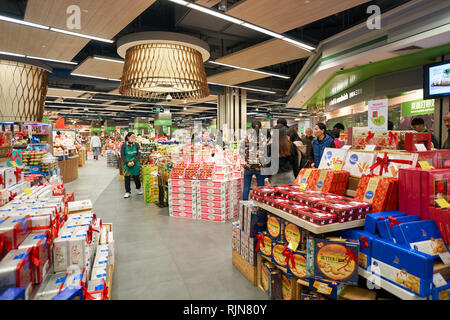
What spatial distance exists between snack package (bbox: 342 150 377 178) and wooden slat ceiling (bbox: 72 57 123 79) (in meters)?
6.63

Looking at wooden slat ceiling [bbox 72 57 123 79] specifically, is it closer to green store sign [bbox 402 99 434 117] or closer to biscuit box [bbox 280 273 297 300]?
biscuit box [bbox 280 273 297 300]

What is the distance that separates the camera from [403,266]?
1.45 m

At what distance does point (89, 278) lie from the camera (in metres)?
2.23

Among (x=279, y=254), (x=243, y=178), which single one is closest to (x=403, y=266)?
(x=279, y=254)

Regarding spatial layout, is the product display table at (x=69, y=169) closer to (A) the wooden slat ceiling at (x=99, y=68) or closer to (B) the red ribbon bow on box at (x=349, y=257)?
(A) the wooden slat ceiling at (x=99, y=68)

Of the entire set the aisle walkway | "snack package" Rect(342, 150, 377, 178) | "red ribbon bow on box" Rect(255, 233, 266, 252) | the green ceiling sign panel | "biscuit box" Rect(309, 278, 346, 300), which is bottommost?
the aisle walkway

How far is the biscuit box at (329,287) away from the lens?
177 cm

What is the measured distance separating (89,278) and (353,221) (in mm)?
2194

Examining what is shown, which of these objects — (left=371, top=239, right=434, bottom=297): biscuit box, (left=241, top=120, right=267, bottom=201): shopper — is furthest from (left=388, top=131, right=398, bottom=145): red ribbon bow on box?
(left=241, top=120, right=267, bottom=201): shopper

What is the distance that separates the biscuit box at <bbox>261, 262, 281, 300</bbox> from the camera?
2.30 metres

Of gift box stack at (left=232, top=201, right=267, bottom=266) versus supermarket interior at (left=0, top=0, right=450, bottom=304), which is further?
gift box stack at (left=232, top=201, right=267, bottom=266)

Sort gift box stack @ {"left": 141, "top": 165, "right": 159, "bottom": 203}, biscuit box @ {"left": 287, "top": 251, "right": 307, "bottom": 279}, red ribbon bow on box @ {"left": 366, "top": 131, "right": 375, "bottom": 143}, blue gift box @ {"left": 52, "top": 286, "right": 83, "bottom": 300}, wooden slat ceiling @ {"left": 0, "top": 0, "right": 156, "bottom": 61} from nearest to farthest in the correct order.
Answer: blue gift box @ {"left": 52, "top": 286, "right": 83, "bottom": 300}
biscuit box @ {"left": 287, "top": 251, "right": 307, "bottom": 279}
red ribbon bow on box @ {"left": 366, "top": 131, "right": 375, "bottom": 143}
wooden slat ceiling @ {"left": 0, "top": 0, "right": 156, "bottom": 61}
gift box stack @ {"left": 141, "top": 165, "right": 159, "bottom": 203}
